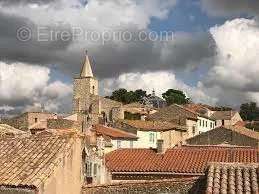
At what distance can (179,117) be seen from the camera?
281ft

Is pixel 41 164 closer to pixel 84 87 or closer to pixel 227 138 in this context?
pixel 227 138

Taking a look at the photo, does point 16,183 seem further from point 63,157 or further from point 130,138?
point 130,138

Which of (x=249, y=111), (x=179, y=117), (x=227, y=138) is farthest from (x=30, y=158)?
(x=249, y=111)

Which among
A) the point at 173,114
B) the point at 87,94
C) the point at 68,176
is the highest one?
the point at 87,94

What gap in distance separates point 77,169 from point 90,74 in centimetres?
11396

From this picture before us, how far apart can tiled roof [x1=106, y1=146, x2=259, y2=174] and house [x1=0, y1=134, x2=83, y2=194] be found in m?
13.5

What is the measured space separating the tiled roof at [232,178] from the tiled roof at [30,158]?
16.6 ft

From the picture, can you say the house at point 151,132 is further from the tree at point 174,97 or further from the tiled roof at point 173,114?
the tree at point 174,97

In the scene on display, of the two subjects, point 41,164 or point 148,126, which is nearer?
point 41,164

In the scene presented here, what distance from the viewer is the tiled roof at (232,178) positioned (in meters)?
13.9

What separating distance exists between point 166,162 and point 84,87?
97853mm

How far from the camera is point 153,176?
32.2 m

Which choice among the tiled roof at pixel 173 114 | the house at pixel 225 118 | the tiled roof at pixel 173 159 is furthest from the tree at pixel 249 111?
the tiled roof at pixel 173 159

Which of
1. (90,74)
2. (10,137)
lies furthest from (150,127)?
(90,74)
